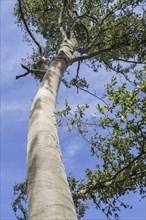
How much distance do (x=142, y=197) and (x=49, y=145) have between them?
3.80m

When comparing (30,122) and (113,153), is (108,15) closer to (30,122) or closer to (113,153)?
(113,153)

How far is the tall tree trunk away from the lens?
3.48 meters

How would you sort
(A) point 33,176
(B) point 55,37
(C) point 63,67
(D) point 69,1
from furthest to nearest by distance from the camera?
1. (B) point 55,37
2. (D) point 69,1
3. (C) point 63,67
4. (A) point 33,176

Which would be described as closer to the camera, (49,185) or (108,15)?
(49,185)

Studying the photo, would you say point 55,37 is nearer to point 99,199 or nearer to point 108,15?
point 108,15

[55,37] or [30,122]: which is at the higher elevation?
[55,37]

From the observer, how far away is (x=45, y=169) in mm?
4227

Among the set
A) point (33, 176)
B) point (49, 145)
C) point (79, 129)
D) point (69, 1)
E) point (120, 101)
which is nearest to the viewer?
point (33, 176)

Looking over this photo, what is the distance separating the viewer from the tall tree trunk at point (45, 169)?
3484 mm

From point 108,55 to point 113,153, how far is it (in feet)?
24.0

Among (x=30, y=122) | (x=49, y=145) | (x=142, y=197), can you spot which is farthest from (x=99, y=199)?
(x=49, y=145)

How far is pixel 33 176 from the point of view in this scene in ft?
13.8

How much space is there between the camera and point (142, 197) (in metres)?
7.73

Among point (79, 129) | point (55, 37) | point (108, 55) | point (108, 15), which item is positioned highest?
point (55, 37)
